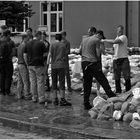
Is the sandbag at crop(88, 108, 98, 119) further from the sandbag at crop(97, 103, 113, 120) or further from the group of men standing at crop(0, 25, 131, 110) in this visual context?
the group of men standing at crop(0, 25, 131, 110)

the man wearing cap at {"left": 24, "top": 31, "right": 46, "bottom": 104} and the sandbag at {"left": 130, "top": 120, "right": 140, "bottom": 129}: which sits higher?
the man wearing cap at {"left": 24, "top": 31, "right": 46, "bottom": 104}

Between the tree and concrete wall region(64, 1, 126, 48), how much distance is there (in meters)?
5.81

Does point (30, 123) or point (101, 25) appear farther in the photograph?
point (101, 25)

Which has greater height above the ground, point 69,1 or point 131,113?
point 69,1

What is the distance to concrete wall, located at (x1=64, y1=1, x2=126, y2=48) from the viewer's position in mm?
25125

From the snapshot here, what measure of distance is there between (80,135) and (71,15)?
65.2ft

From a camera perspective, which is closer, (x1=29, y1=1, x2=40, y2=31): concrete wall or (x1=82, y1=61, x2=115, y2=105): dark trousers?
(x1=82, y1=61, x2=115, y2=105): dark trousers

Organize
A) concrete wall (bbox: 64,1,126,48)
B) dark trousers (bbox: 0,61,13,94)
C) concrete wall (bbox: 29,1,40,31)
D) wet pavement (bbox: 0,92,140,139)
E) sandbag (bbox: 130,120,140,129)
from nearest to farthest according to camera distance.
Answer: wet pavement (bbox: 0,92,140,139)
sandbag (bbox: 130,120,140,129)
dark trousers (bbox: 0,61,13,94)
concrete wall (bbox: 64,1,126,48)
concrete wall (bbox: 29,1,40,31)

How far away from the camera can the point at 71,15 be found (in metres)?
27.0

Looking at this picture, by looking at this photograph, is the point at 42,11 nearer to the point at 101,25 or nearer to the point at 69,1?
the point at 69,1

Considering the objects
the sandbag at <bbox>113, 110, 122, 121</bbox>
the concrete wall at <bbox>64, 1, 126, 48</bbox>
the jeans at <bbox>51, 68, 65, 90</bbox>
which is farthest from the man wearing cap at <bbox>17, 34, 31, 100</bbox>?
the concrete wall at <bbox>64, 1, 126, 48</bbox>

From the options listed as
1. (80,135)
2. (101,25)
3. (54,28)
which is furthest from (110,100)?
(54,28)

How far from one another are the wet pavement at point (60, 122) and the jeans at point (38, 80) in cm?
28

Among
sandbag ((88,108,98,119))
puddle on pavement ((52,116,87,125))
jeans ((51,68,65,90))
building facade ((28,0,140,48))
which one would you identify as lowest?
puddle on pavement ((52,116,87,125))
